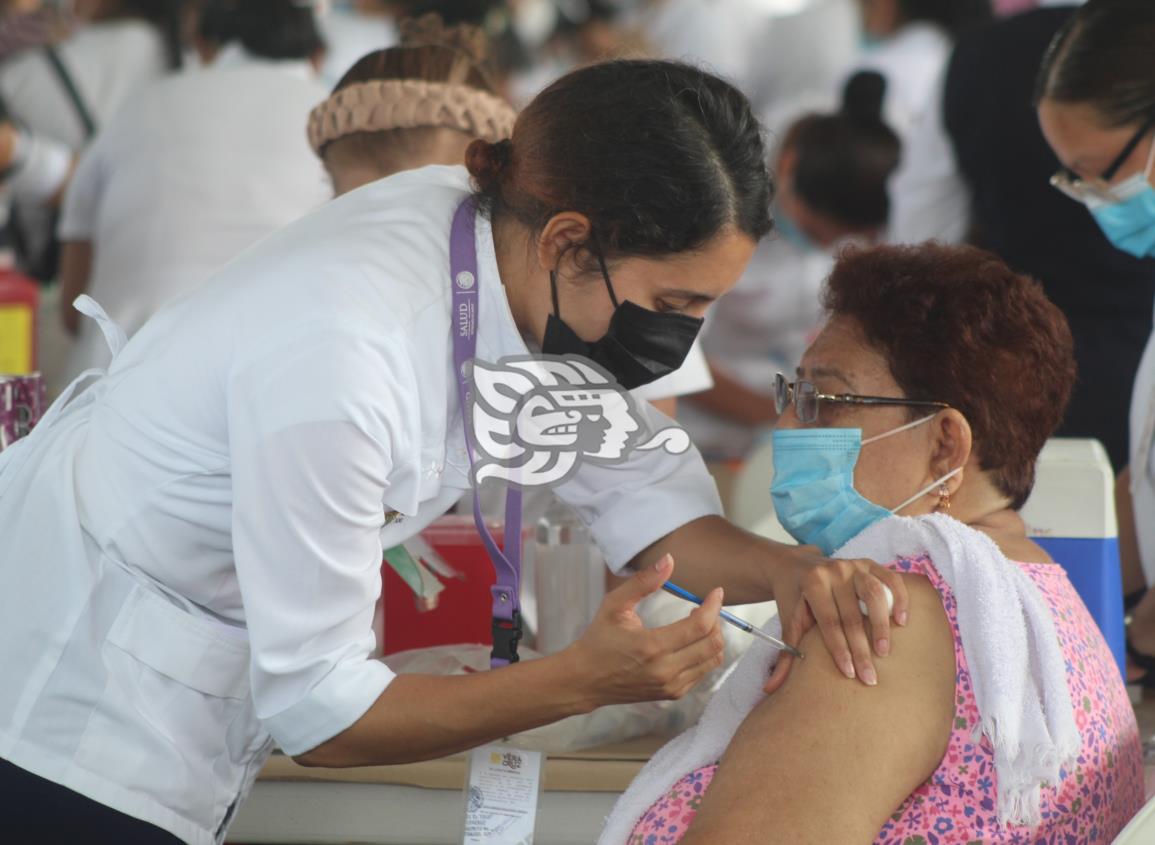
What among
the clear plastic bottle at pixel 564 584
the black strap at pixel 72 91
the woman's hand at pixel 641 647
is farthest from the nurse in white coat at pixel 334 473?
the black strap at pixel 72 91

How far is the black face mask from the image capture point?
1.50 meters

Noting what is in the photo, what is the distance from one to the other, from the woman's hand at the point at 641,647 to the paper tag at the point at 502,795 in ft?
1.04

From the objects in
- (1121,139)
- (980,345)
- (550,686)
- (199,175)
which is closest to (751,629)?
(550,686)

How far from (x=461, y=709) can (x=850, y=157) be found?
2683 millimetres

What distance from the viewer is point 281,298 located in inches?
54.5

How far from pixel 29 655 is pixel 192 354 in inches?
14.5

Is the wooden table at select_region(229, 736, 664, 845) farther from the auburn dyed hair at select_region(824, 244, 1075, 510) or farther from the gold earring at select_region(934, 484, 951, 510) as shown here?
the auburn dyed hair at select_region(824, 244, 1075, 510)

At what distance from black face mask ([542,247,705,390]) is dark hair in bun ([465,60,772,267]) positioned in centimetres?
8

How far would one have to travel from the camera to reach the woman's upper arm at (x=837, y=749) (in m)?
→ 1.39

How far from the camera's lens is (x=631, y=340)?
152 centimetres

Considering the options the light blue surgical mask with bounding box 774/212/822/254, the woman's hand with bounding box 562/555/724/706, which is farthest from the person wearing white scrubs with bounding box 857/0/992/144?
the woman's hand with bounding box 562/555/724/706

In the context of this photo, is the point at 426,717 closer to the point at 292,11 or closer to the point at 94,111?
the point at 292,11

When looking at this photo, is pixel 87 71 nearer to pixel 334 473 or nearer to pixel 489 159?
pixel 489 159

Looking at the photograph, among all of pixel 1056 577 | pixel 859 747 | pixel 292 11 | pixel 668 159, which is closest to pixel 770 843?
pixel 859 747
